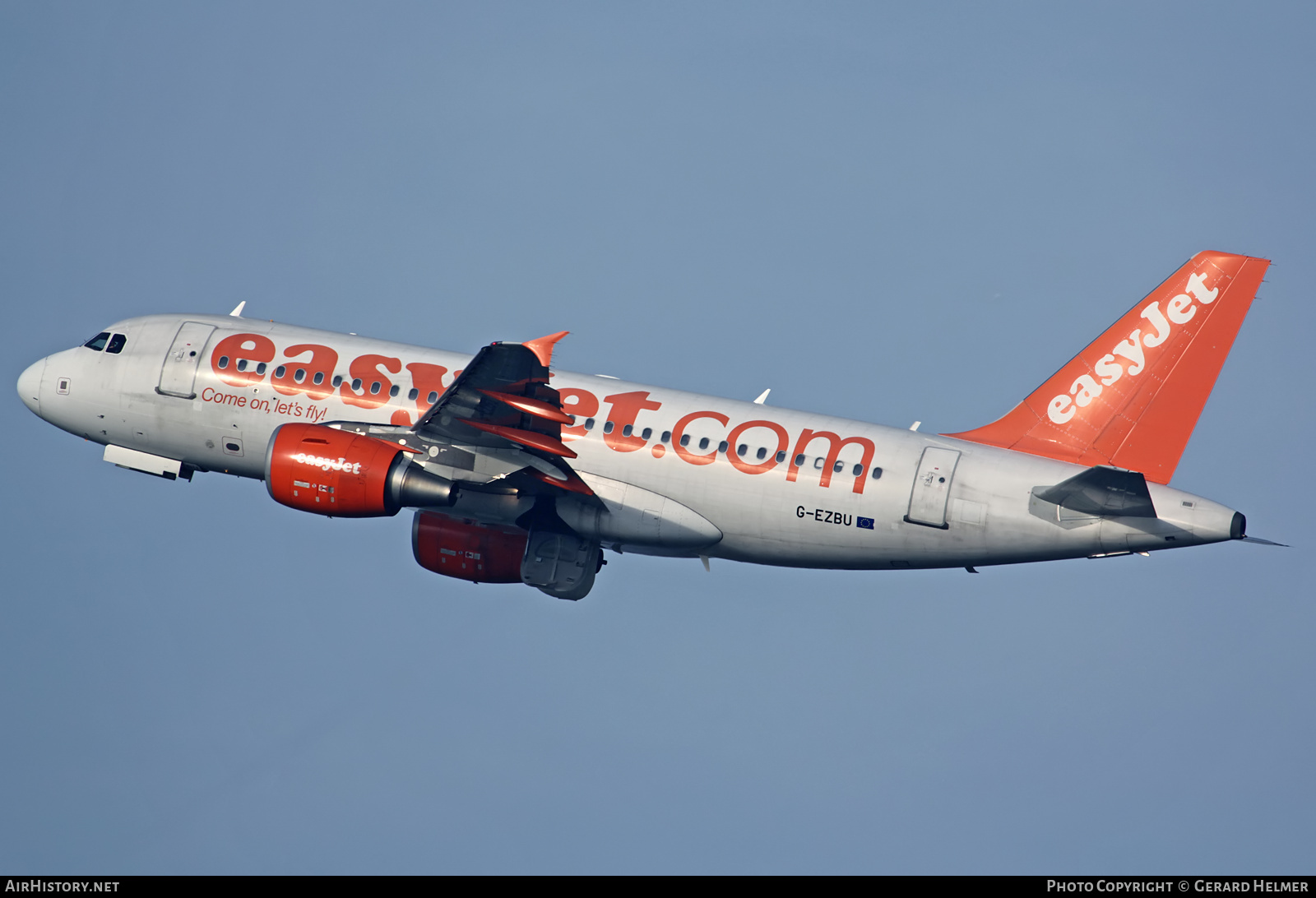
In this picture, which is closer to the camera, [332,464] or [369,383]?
[332,464]

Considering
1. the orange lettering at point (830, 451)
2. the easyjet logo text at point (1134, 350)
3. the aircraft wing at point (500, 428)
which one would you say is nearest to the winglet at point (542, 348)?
the aircraft wing at point (500, 428)

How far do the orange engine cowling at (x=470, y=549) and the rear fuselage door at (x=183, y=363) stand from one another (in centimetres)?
732

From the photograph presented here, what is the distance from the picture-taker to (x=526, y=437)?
126ft

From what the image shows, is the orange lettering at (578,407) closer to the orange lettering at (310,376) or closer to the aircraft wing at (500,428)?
the aircraft wing at (500,428)

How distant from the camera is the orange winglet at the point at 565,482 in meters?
39.5

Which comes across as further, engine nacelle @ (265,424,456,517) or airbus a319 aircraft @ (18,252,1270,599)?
engine nacelle @ (265,424,456,517)

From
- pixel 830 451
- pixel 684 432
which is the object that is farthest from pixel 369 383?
pixel 830 451

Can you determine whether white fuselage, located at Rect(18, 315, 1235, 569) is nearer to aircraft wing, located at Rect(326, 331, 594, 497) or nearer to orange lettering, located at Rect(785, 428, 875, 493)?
orange lettering, located at Rect(785, 428, 875, 493)

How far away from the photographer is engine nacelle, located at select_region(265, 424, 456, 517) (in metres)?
38.3

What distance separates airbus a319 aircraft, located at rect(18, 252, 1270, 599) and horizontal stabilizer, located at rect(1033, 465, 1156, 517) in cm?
4

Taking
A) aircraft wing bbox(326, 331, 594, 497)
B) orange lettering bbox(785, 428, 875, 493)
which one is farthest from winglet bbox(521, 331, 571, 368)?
orange lettering bbox(785, 428, 875, 493)

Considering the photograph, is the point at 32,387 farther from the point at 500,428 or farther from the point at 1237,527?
the point at 1237,527

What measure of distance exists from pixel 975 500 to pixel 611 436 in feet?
29.5

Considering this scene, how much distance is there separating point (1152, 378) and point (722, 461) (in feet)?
34.5
